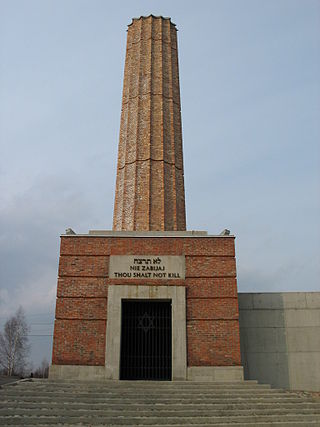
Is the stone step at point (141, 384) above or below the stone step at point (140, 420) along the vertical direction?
above

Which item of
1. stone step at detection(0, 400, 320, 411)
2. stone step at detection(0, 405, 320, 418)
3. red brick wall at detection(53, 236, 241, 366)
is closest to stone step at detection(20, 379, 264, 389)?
red brick wall at detection(53, 236, 241, 366)

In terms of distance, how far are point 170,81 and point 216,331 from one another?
12175 millimetres

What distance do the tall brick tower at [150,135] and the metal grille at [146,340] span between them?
12.3ft

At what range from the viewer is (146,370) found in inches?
522

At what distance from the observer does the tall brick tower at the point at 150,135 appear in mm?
17047

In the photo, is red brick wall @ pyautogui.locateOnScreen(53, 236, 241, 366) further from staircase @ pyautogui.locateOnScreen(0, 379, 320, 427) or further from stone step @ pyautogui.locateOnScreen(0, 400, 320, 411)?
stone step @ pyautogui.locateOnScreen(0, 400, 320, 411)

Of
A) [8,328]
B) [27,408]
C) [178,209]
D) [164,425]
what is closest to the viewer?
[164,425]

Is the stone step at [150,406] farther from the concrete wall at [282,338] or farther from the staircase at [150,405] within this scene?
the concrete wall at [282,338]

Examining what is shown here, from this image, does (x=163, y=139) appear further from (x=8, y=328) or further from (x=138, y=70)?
(x=8, y=328)

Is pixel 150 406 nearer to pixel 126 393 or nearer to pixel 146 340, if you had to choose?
pixel 126 393

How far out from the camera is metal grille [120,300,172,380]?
1322 cm

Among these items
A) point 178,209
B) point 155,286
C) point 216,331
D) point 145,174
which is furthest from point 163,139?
point 216,331

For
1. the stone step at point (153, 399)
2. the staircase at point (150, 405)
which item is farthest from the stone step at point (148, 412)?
the stone step at point (153, 399)

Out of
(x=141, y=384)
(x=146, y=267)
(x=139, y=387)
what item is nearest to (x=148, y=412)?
(x=139, y=387)
